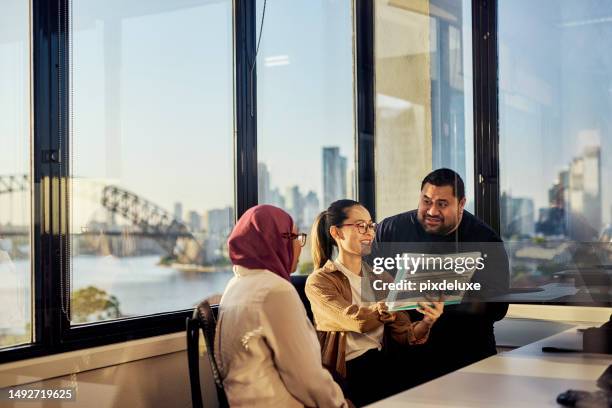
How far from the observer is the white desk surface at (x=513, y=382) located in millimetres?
1594

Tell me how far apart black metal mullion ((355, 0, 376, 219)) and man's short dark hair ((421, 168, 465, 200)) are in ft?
1.73

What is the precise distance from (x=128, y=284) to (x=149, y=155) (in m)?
0.50

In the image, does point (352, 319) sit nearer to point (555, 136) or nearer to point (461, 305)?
point (461, 305)

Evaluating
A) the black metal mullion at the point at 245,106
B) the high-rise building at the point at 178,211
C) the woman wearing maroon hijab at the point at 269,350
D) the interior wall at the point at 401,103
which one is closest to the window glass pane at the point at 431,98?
the interior wall at the point at 401,103

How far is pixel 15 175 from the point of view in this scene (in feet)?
7.14

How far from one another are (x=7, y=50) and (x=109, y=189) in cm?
60

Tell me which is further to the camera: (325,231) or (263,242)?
(325,231)

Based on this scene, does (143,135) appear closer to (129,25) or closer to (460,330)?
(129,25)

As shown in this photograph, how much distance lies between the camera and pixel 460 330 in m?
2.96

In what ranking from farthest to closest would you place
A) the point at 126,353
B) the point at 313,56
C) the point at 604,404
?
the point at 313,56
the point at 126,353
the point at 604,404

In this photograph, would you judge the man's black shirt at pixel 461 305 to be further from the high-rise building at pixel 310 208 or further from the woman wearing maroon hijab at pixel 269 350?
the woman wearing maroon hijab at pixel 269 350

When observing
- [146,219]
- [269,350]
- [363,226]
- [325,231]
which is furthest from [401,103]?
[269,350]

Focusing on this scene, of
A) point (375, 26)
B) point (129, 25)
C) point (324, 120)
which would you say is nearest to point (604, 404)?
point (129, 25)
